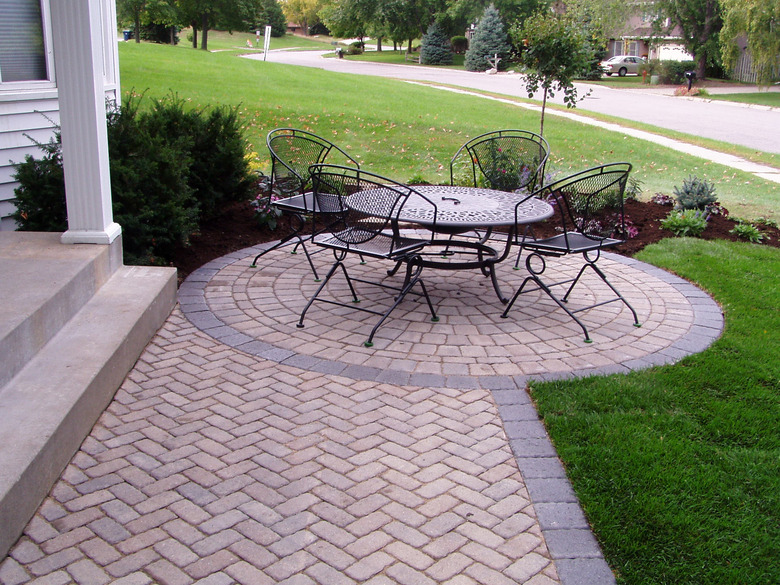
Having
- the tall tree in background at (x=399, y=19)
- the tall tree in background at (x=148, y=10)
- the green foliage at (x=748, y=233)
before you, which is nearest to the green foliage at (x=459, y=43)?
the tall tree in background at (x=399, y=19)

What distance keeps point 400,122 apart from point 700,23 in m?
28.1

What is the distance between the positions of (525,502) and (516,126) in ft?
45.2

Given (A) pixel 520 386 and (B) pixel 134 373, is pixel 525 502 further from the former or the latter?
(B) pixel 134 373

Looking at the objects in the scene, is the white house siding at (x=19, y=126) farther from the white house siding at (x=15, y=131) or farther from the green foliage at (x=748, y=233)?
the green foliage at (x=748, y=233)

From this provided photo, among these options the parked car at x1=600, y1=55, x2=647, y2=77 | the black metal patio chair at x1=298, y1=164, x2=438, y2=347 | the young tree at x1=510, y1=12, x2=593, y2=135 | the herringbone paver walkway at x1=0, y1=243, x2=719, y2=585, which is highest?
the parked car at x1=600, y1=55, x2=647, y2=77

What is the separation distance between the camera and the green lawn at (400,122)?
11453 millimetres

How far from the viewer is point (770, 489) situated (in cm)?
315

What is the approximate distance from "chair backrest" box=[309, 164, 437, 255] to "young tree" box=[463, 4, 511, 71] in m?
37.3

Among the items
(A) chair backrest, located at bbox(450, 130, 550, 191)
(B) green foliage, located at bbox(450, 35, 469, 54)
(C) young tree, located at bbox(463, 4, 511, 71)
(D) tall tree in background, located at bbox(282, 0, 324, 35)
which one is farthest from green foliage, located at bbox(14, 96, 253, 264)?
(D) tall tree in background, located at bbox(282, 0, 324, 35)

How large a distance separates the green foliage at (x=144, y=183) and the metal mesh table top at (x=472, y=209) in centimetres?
196

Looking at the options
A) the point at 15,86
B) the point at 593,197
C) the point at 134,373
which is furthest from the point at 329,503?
the point at 15,86

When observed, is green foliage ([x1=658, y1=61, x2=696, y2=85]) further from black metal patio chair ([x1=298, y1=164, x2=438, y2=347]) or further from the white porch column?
the white porch column

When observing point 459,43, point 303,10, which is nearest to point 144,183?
point 459,43

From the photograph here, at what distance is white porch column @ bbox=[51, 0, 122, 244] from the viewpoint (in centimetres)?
456
